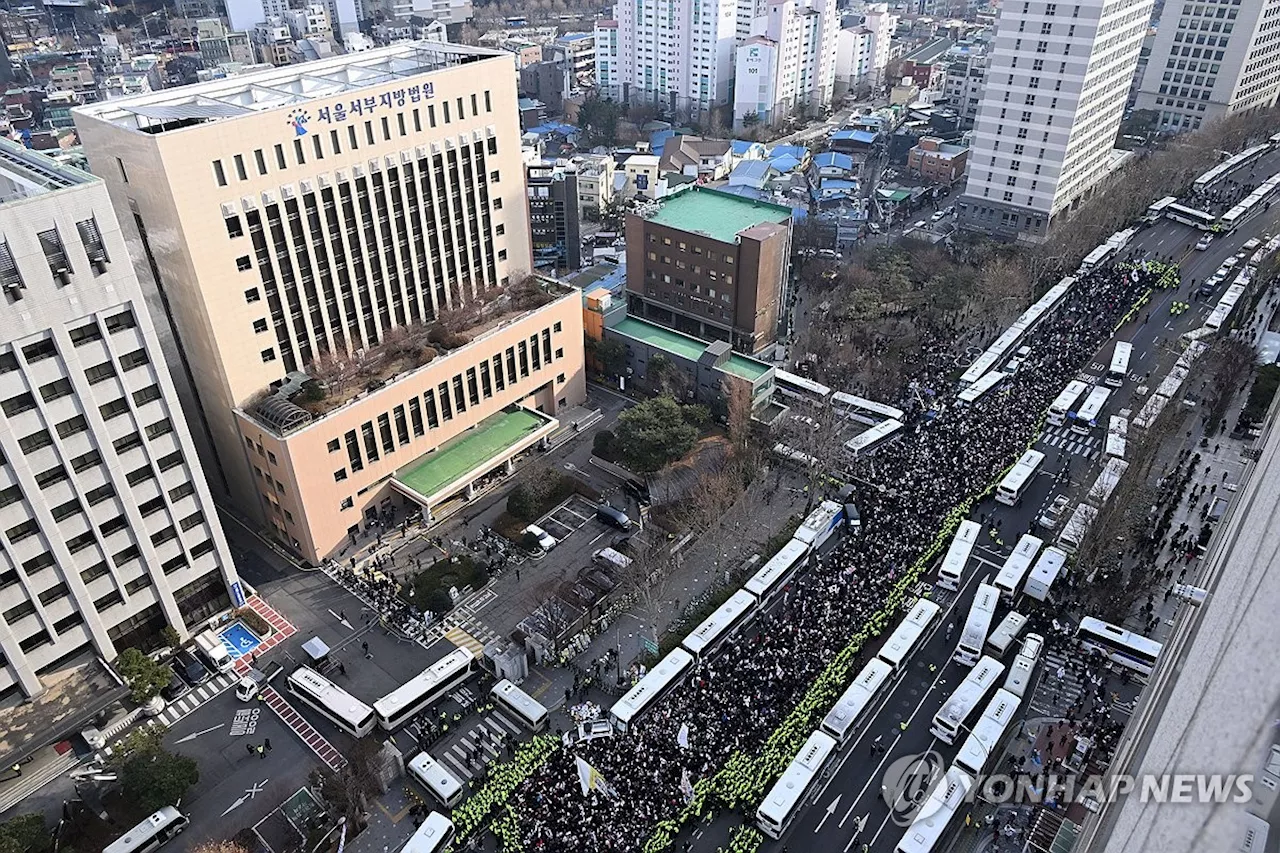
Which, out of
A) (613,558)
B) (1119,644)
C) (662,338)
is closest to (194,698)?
(613,558)

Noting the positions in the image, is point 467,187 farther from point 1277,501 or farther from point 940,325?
point 1277,501

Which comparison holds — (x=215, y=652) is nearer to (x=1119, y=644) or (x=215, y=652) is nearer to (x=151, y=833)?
(x=151, y=833)

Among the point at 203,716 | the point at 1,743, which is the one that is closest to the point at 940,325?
the point at 203,716

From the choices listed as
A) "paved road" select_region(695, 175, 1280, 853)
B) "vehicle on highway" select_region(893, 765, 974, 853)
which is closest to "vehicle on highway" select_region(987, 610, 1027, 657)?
"paved road" select_region(695, 175, 1280, 853)

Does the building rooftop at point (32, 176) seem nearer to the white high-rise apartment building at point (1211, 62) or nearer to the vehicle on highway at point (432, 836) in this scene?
the vehicle on highway at point (432, 836)

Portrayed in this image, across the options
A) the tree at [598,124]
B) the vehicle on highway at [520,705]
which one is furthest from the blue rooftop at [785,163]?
the vehicle on highway at [520,705]

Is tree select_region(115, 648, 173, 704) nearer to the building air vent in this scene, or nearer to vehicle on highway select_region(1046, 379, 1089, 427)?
the building air vent
